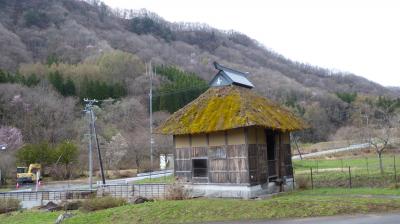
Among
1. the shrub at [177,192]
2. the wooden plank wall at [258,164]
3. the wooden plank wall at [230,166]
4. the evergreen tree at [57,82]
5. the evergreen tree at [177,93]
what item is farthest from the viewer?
the evergreen tree at [177,93]

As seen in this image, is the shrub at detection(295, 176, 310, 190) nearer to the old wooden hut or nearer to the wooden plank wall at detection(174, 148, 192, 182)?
the old wooden hut

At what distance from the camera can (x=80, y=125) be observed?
7056 centimetres

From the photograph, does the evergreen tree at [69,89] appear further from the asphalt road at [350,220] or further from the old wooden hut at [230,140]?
the asphalt road at [350,220]

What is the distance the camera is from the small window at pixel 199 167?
25.6m

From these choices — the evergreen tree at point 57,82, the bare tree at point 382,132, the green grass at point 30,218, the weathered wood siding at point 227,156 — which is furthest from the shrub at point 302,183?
the evergreen tree at point 57,82

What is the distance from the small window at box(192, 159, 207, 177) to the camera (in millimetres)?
25616

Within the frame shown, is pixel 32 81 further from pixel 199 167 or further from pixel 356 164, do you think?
pixel 199 167

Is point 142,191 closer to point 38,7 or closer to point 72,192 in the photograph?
point 72,192

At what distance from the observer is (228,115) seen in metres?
24.9

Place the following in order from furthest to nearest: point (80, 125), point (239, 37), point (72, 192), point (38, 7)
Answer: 1. point (239, 37)
2. point (38, 7)
3. point (80, 125)
4. point (72, 192)

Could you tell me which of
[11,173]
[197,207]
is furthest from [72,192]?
[11,173]

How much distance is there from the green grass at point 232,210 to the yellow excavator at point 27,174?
3421cm

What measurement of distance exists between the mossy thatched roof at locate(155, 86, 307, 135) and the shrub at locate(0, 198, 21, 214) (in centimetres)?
1118

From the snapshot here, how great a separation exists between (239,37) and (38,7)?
7133cm
